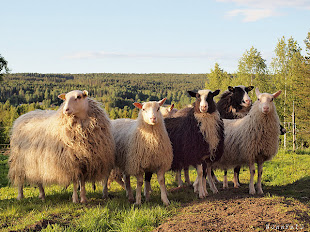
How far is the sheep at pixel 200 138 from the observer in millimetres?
8453

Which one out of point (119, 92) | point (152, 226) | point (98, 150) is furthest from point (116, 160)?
point (119, 92)

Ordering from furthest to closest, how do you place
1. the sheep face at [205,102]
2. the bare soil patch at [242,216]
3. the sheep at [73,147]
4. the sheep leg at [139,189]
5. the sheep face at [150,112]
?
the sheep face at [205,102] → the sheep at [73,147] → the sheep leg at [139,189] → the sheep face at [150,112] → the bare soil patch at [242,216]

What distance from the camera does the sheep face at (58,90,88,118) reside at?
7901 mm

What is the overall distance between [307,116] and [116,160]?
33979mm

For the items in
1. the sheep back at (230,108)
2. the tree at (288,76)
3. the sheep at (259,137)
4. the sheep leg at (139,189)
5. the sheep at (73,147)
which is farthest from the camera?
the tree at (288,76)

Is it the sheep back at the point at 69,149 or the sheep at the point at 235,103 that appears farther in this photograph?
the sheep at the point at 235,103

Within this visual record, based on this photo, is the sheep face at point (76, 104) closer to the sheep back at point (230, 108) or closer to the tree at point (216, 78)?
the sheep back at point (230, 108)

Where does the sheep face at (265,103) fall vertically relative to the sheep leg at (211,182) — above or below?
above

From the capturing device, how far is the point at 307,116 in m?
37.8

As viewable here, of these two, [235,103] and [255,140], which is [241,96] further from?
[255,140]

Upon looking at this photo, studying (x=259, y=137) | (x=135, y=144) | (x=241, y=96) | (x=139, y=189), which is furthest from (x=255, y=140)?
(x=139, y=189)

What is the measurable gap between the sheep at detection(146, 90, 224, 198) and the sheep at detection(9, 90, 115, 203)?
1.33 meters

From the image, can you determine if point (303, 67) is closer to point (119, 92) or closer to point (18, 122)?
point (18, 122)

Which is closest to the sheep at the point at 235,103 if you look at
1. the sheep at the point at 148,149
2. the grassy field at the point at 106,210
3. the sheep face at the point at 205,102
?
the grassy field at the point at 106,210
